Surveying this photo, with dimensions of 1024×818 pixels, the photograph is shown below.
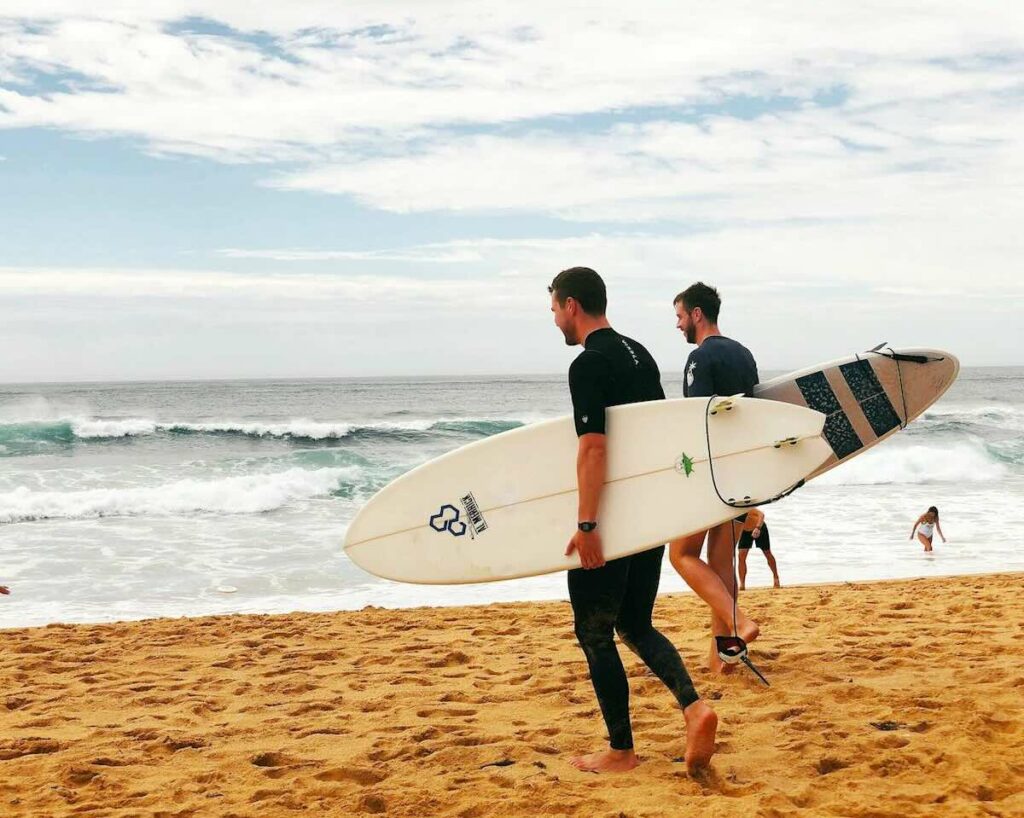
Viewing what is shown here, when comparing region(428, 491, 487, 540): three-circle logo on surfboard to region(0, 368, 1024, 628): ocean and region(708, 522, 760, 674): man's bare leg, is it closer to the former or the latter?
region(708, 522, 760, 674): man's bare leg

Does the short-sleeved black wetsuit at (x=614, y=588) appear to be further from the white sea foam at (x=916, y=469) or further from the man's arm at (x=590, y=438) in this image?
the white sea foam at (x=916, y=469)

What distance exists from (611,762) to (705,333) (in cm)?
Result: 184

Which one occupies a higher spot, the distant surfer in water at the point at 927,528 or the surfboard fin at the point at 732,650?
the surfboard fin at the point at 732,650

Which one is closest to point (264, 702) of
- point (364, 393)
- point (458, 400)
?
point (458, 400)

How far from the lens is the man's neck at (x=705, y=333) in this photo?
398cm

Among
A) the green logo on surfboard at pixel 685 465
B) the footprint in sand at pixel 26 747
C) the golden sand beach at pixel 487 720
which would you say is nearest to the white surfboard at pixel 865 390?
the green logo on surfboard at pixel 685 465

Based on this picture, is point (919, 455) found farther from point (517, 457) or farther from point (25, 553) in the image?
point (517, 457)

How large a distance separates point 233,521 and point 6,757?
8929 mm

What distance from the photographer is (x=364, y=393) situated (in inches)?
2069

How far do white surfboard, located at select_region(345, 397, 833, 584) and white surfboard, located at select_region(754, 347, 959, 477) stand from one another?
0.88 metres

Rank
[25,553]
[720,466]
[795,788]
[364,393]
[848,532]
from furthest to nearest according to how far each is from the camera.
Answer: [364,393] < [848,532] < [25,553] < [720,466] < [795,788]

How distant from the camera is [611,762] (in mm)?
3078

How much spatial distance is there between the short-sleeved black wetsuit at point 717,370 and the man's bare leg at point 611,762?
4.62 feet

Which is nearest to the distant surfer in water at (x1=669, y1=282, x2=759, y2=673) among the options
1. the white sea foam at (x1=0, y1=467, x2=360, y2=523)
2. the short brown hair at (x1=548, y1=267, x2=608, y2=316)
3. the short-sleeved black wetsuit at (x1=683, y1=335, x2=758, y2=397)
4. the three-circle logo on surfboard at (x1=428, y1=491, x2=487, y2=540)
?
the short-sleeved black wetsuit at (x1=683, y1=335, x2=758, y2=397)
